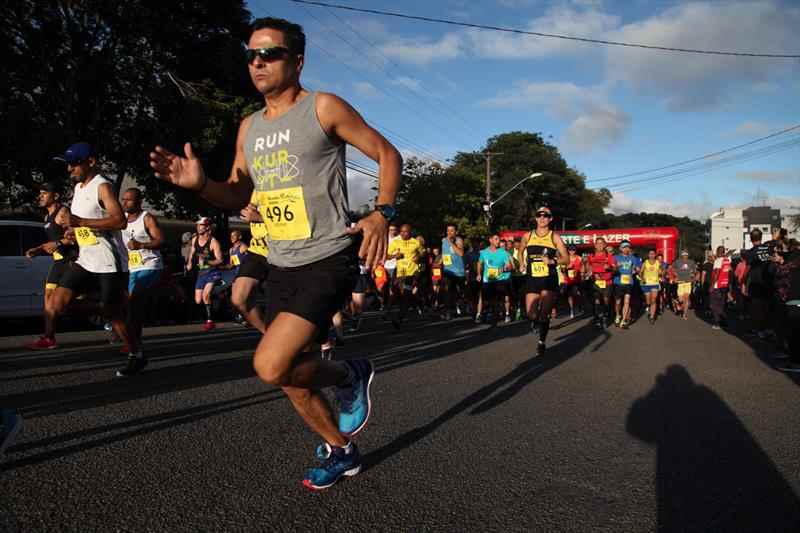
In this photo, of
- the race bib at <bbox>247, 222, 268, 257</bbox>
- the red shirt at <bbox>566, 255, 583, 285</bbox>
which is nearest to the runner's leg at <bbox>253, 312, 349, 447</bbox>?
the race bib at <bbox>247, 222, 268, 257</bbox>

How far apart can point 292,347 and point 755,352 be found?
28.0ft

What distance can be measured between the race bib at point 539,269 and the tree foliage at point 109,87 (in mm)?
13743

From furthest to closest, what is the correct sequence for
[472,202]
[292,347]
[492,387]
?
[472,202] < [492,387] < [292,347]

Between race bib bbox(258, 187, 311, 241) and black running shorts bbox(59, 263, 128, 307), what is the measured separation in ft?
11.4

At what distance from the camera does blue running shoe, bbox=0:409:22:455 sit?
9.42 feet

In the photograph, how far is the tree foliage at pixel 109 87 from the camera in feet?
56.4

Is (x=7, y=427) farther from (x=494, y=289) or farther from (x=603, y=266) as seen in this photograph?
(x=603, y=266)

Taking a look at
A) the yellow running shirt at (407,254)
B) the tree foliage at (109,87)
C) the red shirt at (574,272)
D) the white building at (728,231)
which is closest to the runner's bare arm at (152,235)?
the yellow running shirt at (407,254)

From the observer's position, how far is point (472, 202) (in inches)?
1759

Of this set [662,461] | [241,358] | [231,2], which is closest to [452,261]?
[241,358]

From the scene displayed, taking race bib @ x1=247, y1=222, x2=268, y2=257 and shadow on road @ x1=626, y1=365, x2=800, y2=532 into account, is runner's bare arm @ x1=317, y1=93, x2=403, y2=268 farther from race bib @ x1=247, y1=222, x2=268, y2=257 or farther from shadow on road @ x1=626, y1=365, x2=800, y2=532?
race bib @ x1=247, y1=222, x2=268, y2=257

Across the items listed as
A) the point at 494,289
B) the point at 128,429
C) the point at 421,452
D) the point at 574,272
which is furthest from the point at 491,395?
the point at 574,272

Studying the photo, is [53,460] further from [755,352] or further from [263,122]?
[755,352]

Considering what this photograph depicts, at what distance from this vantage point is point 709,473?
333 cm
